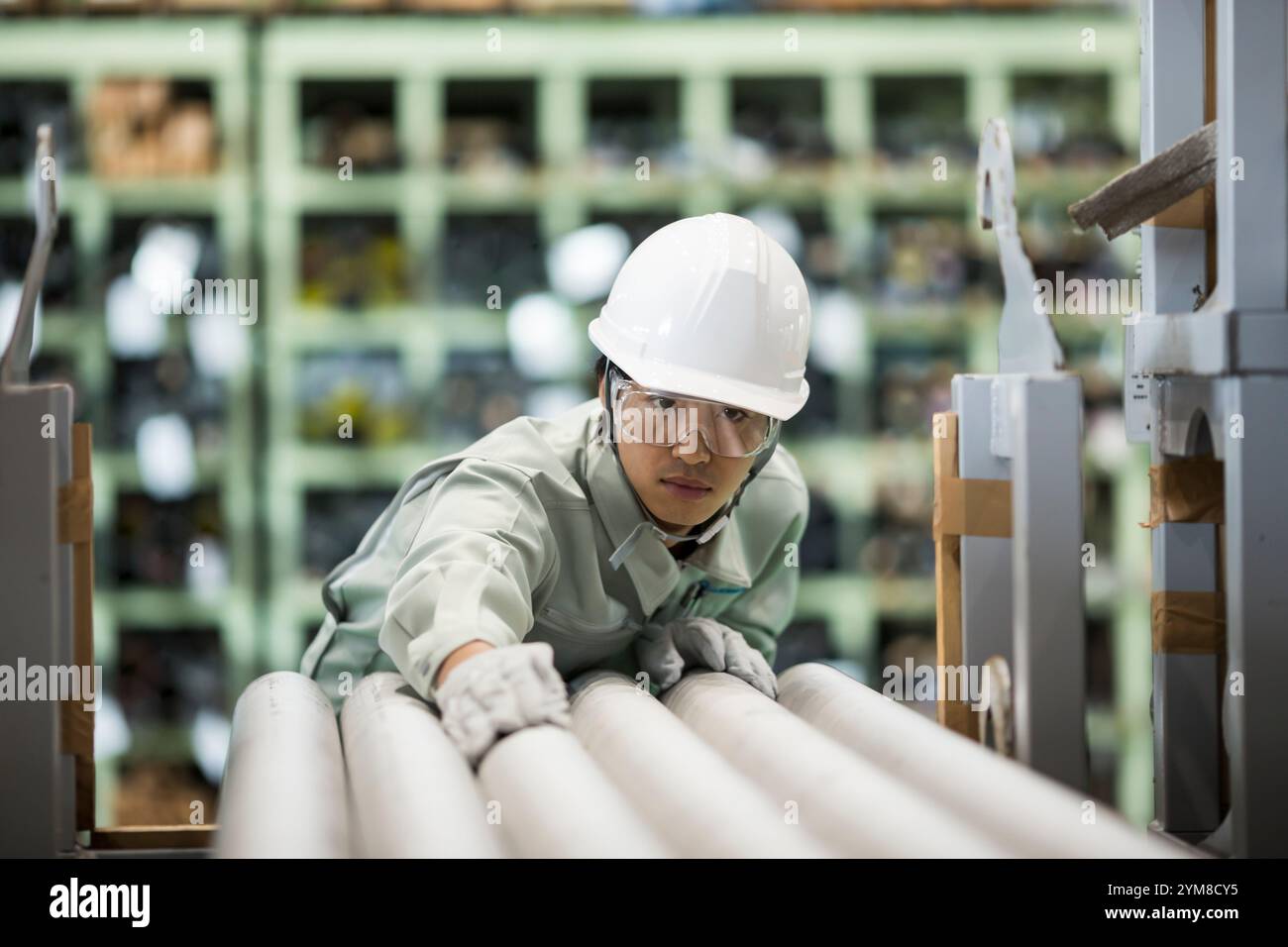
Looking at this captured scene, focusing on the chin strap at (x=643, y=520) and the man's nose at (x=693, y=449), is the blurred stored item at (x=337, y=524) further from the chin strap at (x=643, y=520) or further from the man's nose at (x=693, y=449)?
the man's nose at (x=693, y=449)

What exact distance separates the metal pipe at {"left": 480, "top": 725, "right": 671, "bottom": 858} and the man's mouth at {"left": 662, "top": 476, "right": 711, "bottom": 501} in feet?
1.73

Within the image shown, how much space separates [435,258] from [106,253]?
3.27ft

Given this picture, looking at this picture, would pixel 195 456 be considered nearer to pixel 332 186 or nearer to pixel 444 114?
pixel 332 186

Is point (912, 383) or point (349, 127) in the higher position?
point (349, 127)

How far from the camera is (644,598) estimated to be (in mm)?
2066

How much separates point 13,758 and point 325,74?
296cm

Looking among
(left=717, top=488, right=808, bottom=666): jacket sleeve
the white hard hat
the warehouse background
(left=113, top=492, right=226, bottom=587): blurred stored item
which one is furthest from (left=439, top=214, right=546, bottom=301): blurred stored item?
the white hard hat

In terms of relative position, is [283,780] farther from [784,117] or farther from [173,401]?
[784,117]

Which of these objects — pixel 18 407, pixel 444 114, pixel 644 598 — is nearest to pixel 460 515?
pixel 644 598

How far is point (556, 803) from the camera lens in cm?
132

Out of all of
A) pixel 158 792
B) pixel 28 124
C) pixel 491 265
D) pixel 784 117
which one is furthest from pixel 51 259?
pixel 784 117

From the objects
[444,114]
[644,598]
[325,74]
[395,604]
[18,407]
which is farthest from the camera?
[444,114]

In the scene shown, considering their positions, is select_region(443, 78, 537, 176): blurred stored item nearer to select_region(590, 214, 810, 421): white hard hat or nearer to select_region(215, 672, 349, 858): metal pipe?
select_region(590, 214, 810, 421): white hard hat

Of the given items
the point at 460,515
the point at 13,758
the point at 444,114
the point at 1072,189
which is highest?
the point at 444,114
